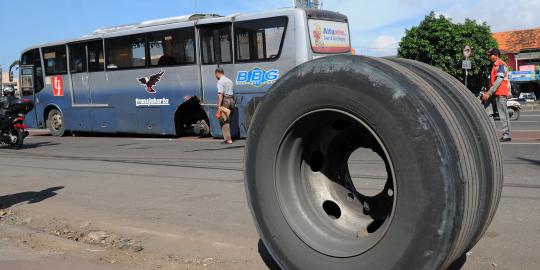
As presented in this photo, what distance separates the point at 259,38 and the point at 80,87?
23.6 feet

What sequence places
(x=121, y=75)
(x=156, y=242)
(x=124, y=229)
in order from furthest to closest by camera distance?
(x=121, y=75), (x=124, y=229), (x=156, y=242)

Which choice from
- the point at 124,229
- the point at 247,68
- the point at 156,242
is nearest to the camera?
the point at 156,242

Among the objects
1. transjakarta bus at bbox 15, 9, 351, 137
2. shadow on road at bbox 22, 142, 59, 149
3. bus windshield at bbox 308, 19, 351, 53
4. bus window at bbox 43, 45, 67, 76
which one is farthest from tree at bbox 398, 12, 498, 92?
shadow on road at bbox 22, 142, 59, 149

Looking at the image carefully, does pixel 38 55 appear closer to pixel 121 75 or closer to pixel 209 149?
pixel 121 75

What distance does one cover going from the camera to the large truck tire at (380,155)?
2.46 m

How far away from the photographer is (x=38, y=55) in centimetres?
1830

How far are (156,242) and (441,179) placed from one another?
10.2ft

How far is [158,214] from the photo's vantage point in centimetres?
582

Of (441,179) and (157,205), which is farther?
(157,205)

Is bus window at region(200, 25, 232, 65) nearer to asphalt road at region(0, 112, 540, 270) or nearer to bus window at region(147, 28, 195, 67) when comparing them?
bus window at region(147, 28, 195, 67)

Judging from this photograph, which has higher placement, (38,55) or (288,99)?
(38,55)

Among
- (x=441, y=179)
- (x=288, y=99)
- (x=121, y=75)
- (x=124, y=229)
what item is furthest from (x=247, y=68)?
(x=441, y=179)

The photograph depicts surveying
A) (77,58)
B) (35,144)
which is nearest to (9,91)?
(35,144)

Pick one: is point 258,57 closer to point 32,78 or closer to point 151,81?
point 151,81
